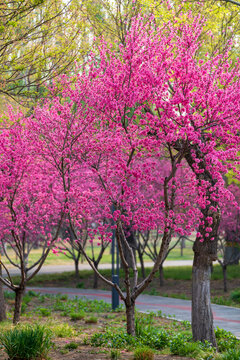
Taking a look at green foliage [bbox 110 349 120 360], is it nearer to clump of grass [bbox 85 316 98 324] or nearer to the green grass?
clump of grass [bbox 85 316 98 324]

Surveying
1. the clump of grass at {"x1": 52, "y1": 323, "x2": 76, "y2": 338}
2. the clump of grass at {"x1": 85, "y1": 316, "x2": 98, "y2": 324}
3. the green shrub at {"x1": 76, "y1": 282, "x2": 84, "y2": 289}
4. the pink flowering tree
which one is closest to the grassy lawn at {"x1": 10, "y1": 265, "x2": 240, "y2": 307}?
the green shrub at {"x1": 76, "y1": 282, "x2": 84, "y2": 289}

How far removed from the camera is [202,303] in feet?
28.3

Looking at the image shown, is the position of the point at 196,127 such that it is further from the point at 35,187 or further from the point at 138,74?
the point at 35,187

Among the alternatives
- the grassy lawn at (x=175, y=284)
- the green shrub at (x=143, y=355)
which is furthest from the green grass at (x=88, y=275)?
the green shrub at (x=143, y=355)

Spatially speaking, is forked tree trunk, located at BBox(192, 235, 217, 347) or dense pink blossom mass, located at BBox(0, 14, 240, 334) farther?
forked tree trunk, located at BBox(192, 235, 217, 347)

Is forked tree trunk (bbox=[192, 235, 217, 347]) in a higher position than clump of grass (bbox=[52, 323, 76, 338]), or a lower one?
higher

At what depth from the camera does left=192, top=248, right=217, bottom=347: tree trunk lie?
28.0 feet

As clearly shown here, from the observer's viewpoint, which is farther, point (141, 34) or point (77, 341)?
point (77, 341)

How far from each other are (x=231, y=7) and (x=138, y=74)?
532 centimetres

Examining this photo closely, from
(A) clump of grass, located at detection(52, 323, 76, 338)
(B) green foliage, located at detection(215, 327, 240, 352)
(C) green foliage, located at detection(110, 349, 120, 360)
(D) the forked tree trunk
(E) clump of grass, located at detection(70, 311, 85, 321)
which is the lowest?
(B) green foliage, located at detection(215, 327, 240, 352)

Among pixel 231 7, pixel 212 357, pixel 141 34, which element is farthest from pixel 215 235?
pixel 231 7

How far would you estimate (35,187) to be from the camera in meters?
10.3

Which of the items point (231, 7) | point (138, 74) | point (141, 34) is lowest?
point (138, 74)

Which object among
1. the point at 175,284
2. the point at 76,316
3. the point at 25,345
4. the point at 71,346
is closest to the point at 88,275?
the point at 175,284
